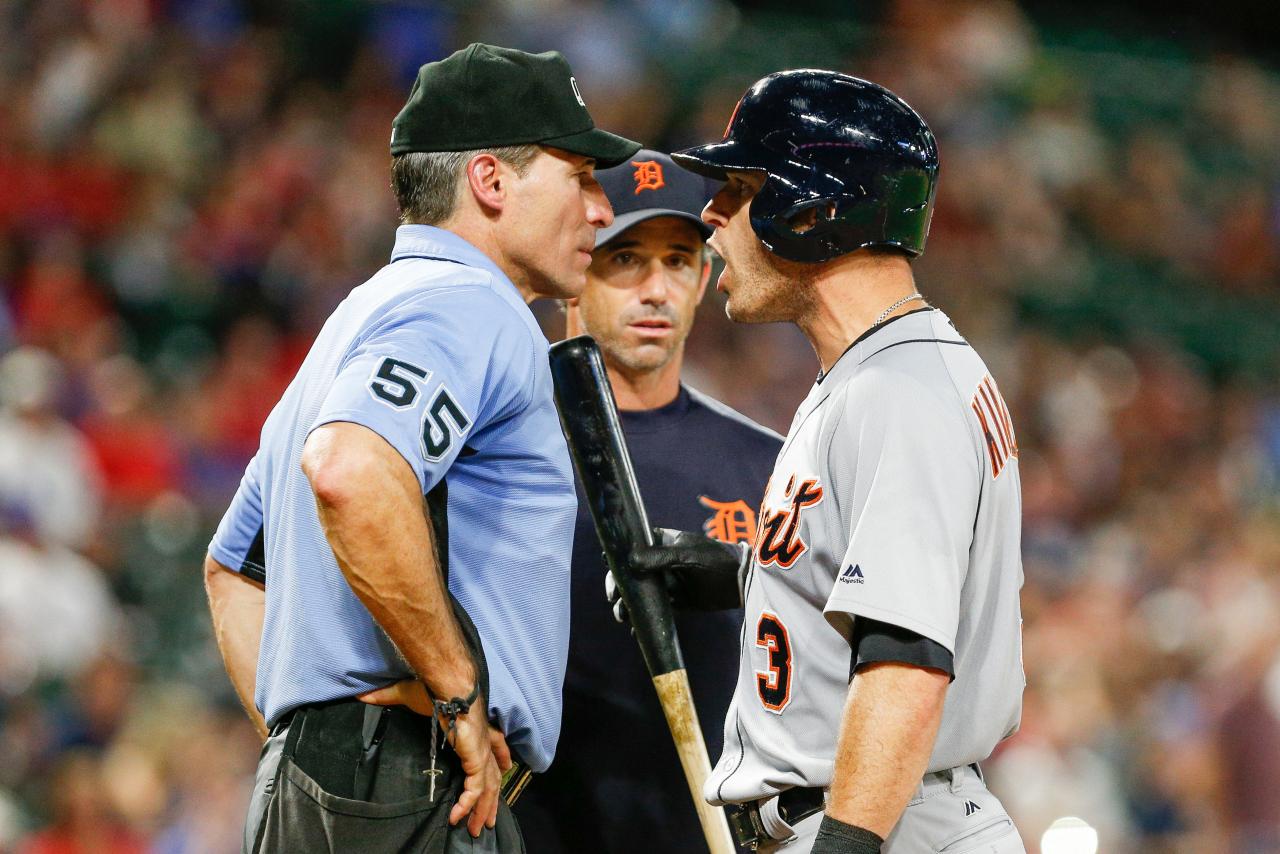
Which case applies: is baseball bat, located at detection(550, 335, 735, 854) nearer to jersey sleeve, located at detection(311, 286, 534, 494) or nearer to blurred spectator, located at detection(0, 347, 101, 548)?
jersey sleeve, located at detection(311, 286, 534, 494)

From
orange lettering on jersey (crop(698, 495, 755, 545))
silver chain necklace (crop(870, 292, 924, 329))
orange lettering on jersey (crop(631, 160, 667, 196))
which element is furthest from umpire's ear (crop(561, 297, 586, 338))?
silver chain necklace (crop(870, 292, 924, 329))

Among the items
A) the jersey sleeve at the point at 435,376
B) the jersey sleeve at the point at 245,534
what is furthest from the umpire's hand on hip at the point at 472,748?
the jersey sleeve at the point at 245,534

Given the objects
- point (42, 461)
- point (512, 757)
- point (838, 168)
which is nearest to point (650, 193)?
point (838, 168)

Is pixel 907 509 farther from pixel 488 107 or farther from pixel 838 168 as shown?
pixel 488 107

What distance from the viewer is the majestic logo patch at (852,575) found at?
2387mm

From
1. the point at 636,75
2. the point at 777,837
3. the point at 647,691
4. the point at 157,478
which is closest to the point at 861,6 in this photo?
the point at 636,75

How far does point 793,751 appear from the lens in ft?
8.38

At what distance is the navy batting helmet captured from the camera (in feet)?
8.83

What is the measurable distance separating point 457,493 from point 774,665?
63cm

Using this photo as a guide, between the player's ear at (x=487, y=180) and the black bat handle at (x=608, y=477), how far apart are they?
0.54 meters

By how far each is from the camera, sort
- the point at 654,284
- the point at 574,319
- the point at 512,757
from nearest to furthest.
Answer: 1. the point at 512,757
2. the point at 654,284
3. the point at 574,319

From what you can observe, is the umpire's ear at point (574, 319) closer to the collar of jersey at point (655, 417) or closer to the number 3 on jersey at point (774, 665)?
the collar of jersey at point (655, 417)

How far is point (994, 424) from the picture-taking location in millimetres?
2568

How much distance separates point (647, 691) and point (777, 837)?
0.97 meters
